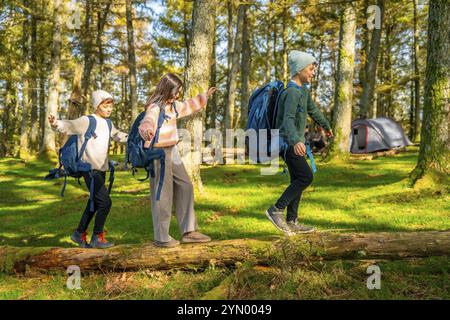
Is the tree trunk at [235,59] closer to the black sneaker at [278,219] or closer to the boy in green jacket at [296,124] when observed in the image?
the boy in green jacket at [296,124]

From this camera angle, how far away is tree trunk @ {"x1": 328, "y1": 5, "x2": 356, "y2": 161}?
13281 millimetres

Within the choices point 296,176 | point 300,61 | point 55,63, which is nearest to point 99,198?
Answer: point 296,176

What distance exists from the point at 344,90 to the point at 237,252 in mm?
10423

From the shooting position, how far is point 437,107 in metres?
8.09

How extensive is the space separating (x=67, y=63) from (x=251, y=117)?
27096 millimetres

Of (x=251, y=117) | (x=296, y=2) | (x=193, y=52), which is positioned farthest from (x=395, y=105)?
(x=251, y=117)

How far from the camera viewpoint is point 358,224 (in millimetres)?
6520

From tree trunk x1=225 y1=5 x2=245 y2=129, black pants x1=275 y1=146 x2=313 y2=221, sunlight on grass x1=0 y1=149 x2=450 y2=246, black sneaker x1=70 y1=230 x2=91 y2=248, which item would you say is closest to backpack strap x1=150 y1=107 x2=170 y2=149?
black pants x1=275 y1=146 x2=313 y2=221

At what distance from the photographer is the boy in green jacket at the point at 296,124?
479 centimetres

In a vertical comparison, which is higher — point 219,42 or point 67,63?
point 219,42

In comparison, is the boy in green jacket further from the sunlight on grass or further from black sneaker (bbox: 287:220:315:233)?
the sunlight on grass

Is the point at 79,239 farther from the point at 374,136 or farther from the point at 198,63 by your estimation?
the point at 374,136

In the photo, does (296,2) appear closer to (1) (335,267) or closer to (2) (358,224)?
(2) (358,224)

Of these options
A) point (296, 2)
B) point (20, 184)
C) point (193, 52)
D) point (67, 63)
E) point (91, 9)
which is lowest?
point (20, 184)
